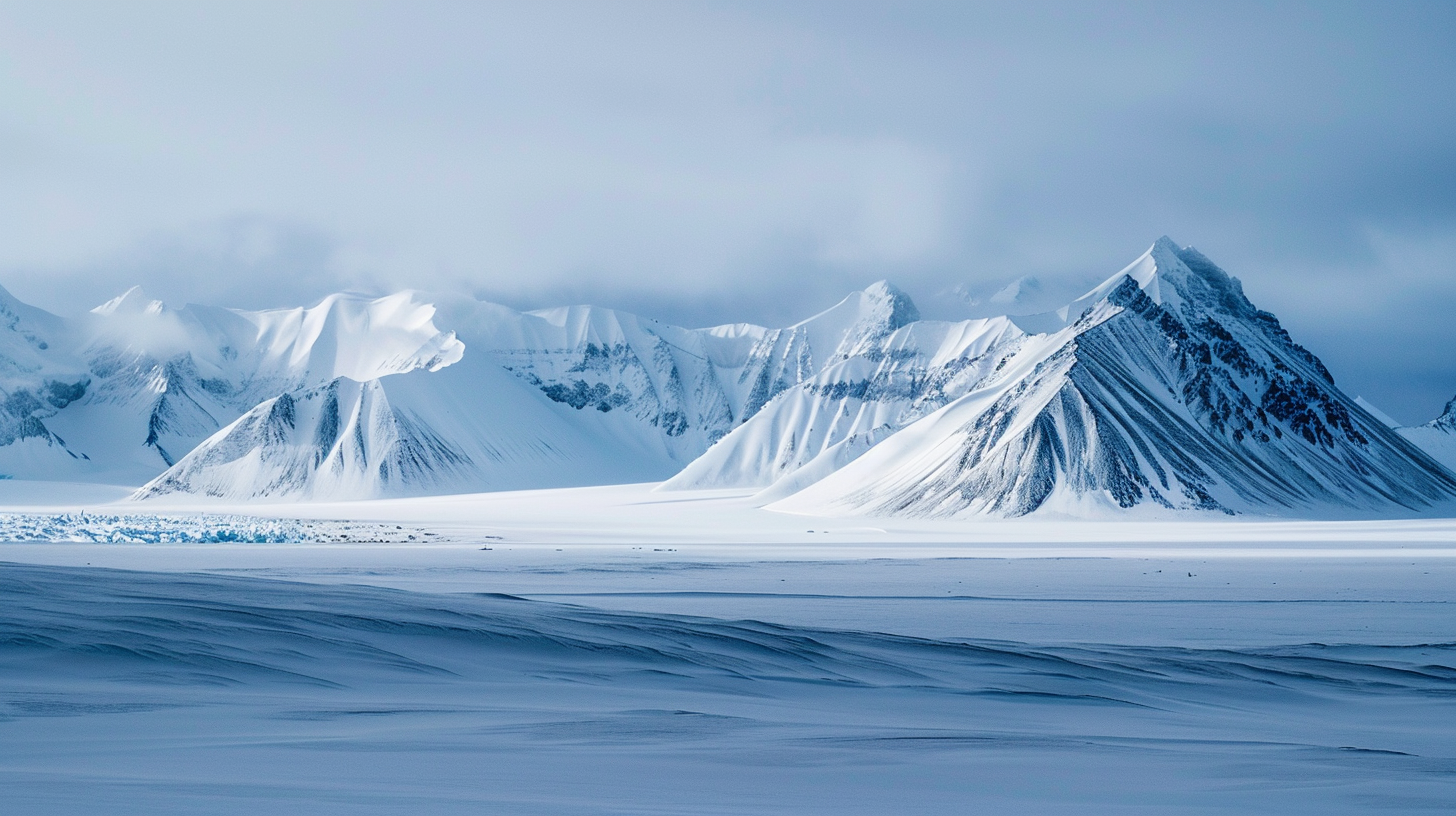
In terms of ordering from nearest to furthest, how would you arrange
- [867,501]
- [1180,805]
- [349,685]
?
[1180,805], [349,685], [867,501]

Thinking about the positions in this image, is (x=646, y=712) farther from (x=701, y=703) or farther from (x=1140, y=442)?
(x=1140, y=442)

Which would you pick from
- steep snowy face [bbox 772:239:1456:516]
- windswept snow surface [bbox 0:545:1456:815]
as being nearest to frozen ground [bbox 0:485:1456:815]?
windswept snow surface [bbox 0:545:1456:815]

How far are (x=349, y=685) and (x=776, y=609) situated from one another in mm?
11450

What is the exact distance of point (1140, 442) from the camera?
115812mm

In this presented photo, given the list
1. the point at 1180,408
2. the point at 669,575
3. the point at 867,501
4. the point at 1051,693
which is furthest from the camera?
the point at 1180,408

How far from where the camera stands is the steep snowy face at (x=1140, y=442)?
11106 centimetres

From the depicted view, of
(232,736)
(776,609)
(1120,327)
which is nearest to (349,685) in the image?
(232,736)

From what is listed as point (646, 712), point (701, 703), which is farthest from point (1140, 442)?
point (646, 712)

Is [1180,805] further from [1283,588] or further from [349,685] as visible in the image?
[1283,588]

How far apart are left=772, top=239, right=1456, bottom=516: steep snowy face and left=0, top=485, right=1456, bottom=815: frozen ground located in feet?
295

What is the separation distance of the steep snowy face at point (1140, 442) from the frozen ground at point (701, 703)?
295 ft

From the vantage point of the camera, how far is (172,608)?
13.8 m

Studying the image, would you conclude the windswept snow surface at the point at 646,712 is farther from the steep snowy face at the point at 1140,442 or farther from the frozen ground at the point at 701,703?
the steep snowy face at the point at 1140,442

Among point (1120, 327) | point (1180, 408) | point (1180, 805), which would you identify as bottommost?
point (1180, 805)
